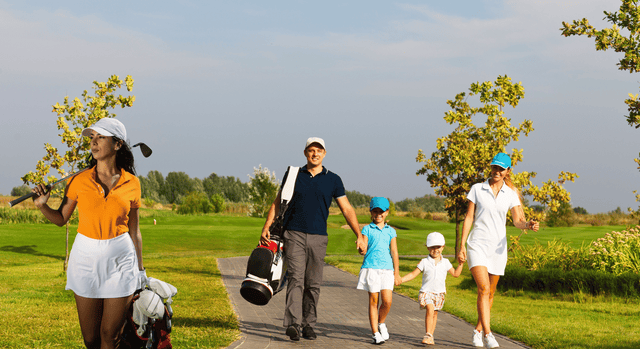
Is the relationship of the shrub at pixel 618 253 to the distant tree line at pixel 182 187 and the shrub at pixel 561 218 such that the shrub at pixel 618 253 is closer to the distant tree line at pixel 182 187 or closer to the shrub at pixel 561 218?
the shrub at pixel 561 218

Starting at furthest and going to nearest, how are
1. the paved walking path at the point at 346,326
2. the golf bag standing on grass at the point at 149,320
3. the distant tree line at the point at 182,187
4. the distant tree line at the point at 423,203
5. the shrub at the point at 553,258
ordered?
the distant tree line at the point at 182,187, the distant tree line at the point at 423,203, the shrub at the point at 553,258, the paved walking path at the point at 346,326, the golf bag standing on grass at the point at 149,320

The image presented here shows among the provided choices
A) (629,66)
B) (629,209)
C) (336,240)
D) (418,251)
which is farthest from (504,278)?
(336,240)

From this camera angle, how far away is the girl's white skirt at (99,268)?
3990 millimetres

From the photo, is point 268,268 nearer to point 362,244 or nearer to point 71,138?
point 362,244

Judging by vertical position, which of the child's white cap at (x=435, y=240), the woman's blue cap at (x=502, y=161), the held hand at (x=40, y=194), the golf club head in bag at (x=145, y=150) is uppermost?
the woman's blue cap at (x=502, y=161)

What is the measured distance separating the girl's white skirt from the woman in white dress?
3932 millimetres

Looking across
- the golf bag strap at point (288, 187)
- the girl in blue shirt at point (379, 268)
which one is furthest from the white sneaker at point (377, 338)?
the golf bag strap at point (288, 187)

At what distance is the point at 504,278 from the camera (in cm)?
1349

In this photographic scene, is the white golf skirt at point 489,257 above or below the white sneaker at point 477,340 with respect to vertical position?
above

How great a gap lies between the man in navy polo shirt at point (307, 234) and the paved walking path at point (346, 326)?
1.27 feet

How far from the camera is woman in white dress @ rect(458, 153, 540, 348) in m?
6.72

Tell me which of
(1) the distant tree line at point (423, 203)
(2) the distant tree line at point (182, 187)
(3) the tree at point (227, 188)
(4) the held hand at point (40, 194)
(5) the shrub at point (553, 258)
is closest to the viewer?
(4) the held hand at point (40, 194)

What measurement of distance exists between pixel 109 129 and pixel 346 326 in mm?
5042

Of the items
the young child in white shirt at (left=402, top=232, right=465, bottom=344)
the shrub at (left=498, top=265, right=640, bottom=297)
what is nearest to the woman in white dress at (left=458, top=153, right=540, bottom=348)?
the young child in white shirt at (left=402, top=232, right=465, bottom=344)
